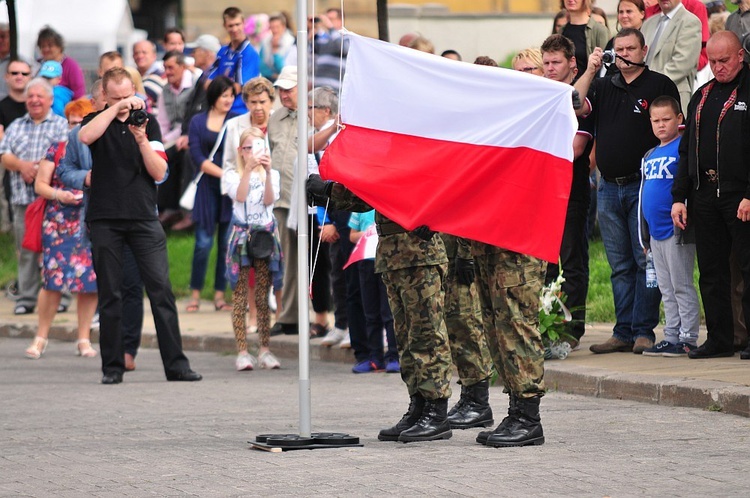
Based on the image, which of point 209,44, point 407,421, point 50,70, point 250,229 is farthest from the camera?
point 209,44

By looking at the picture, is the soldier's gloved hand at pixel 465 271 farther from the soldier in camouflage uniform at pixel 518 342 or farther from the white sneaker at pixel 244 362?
A: the white sneaker at pixel 244 362

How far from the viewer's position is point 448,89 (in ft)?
28.4

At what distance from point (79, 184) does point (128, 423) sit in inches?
138

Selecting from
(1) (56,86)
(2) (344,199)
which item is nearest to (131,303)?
(2) (344,199)

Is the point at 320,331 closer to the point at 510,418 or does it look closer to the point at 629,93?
the point at 629,93

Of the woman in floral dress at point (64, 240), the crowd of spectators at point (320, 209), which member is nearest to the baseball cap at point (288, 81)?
the crowd of spectators at point (320, 209)

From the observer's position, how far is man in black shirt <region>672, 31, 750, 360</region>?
10719 mm

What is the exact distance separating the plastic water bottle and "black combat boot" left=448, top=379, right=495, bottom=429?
2.84 m

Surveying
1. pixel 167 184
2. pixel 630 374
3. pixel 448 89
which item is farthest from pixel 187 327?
pixel 448 89

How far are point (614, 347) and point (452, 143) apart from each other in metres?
3.82

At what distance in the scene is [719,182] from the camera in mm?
10812

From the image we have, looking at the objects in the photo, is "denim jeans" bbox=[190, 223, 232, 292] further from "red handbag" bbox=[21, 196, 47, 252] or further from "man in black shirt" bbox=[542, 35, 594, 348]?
"man in black shirt" bbox=[542, 35, 594, 348]

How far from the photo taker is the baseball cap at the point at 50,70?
59.1 ft

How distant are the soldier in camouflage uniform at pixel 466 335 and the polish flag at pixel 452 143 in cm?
49
